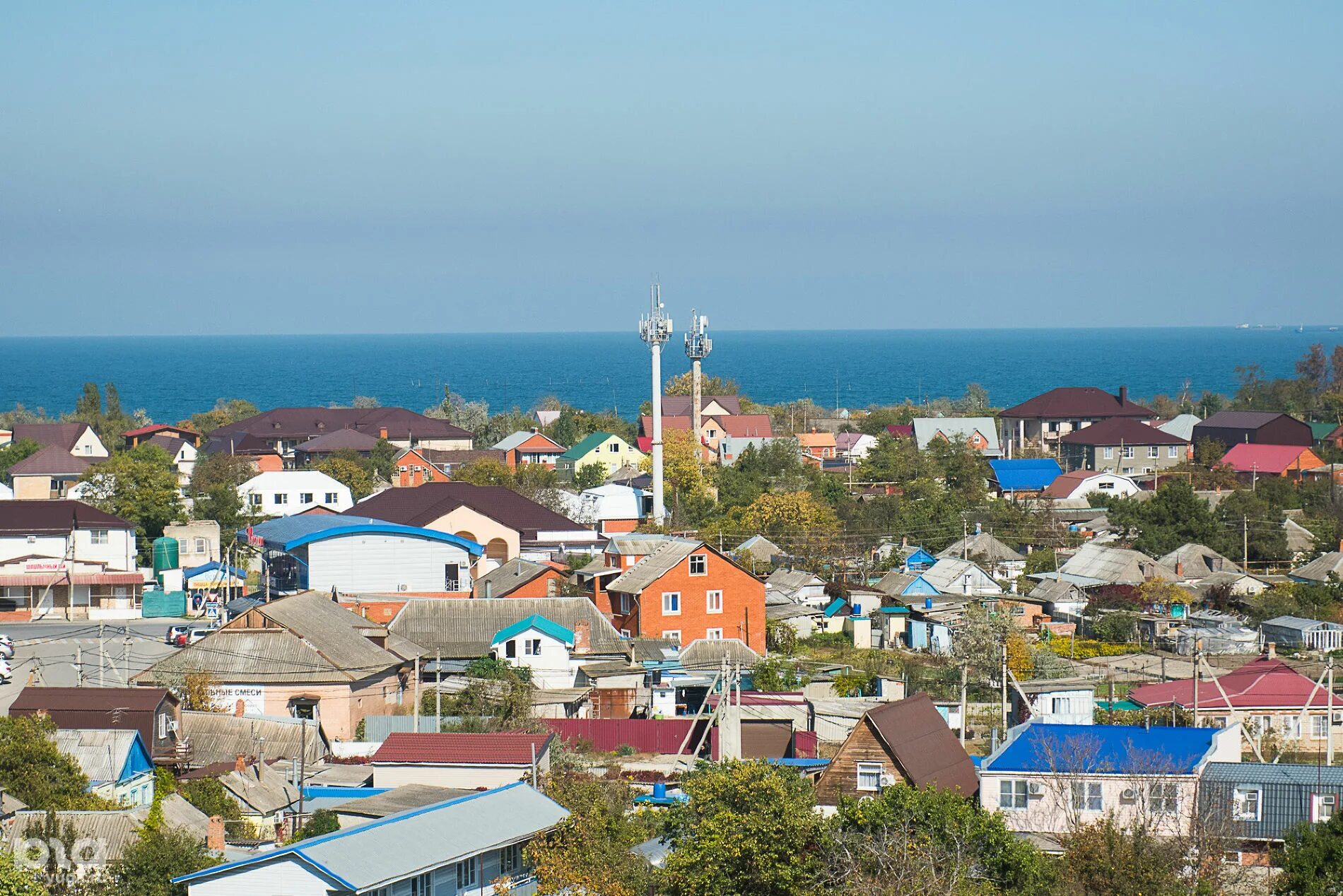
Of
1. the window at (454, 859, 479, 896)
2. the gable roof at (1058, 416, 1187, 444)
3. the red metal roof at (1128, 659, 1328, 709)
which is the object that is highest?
the gable roof at (1058, 416, 1187, 444)

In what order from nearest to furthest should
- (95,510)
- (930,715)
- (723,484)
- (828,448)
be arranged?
(930,715) → (95,510) → (723,484) → (828,448)

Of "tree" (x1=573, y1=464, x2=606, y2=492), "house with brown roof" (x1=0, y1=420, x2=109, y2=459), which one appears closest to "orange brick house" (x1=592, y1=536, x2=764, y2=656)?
"tree" (x1=573, y1=464, x2=606, y2=492)

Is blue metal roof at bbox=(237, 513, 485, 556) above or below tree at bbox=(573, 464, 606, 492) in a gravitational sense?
above

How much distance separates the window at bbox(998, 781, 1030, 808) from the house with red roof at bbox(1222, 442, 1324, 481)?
36419mm

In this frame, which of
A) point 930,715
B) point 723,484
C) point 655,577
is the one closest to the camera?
point 930,715

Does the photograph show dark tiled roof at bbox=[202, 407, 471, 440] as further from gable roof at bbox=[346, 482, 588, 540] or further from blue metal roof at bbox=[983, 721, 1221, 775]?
blue metal roof at bbox=[983, 721, 1221, 775]

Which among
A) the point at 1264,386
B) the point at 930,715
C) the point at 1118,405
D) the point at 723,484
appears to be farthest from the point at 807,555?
the point at 1264,386

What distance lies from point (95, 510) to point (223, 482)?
8.02 meters

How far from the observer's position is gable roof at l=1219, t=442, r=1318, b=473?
5403 cm

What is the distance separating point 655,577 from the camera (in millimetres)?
31141

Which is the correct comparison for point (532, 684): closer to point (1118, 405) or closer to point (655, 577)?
point (655, 577)

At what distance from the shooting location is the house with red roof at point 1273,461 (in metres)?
53.7

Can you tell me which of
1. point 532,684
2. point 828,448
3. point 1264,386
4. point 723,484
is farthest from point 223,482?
point 1264,386

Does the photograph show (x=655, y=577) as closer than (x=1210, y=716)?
No
